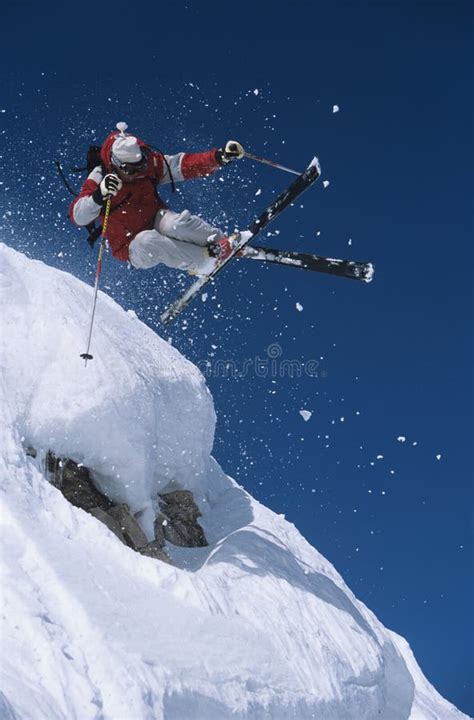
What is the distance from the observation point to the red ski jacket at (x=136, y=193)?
9.11 meters

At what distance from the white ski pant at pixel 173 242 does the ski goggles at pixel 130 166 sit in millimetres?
681

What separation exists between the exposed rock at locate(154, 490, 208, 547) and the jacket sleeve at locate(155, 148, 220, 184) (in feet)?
16.8

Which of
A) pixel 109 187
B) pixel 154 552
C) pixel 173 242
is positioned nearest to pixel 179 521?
pixel 154 552

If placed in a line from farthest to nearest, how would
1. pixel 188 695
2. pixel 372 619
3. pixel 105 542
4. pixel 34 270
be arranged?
pixel 372 619 → pixel 34 270 → pixel 105 542 → pixel 188 695

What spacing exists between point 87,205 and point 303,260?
11.1 feet

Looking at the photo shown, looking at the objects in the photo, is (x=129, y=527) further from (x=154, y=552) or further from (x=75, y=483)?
(x=75, y=483)

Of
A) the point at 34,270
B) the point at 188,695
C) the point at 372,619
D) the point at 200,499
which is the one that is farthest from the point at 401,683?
the point at 34,270

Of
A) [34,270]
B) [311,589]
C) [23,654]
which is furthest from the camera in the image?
[34,270]

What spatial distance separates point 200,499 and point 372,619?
5.73 metres

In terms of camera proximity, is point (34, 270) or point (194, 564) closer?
point (194, 564)

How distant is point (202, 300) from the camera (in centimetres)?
1102

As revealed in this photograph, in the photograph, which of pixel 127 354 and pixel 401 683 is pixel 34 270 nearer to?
pixel 127 354

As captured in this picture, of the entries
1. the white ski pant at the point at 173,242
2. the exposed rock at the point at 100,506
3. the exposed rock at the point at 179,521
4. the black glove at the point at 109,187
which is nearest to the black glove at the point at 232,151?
the white ski pant at the point at 173,242

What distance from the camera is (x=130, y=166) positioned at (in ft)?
29.7
